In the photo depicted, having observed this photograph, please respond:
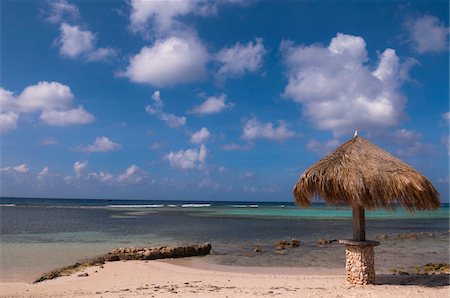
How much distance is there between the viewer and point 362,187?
8492 millimetres

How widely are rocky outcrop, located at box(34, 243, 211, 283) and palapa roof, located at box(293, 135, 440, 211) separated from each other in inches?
→ 324

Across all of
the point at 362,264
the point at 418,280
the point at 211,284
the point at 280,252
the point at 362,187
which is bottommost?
the point at 280,252

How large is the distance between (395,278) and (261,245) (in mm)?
11007

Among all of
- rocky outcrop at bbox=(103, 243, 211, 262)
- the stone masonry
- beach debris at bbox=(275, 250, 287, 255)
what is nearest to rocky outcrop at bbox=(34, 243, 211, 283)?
rocky outcrop at bbox=(103, 243, 211, 262)

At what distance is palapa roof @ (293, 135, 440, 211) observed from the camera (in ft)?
27.9

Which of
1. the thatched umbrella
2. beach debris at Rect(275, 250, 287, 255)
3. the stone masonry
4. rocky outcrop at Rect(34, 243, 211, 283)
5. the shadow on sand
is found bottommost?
beach debris at Rect(275, 250, 287, 255)

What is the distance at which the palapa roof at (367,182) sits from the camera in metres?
8.52

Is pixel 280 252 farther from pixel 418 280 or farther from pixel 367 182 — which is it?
pixel 367 182

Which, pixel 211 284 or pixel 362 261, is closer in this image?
pixel 362 261

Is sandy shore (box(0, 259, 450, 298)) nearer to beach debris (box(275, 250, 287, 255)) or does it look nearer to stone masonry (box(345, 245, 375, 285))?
stone masonry (box(345, 245, 375, 285))

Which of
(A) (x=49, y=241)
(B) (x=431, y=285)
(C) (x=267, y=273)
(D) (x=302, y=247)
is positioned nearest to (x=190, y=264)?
(C) (x=267, y=273)

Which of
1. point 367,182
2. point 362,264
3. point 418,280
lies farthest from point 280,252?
point 367,182

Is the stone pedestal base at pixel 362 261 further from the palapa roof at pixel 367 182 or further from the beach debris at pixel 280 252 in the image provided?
the beach debris at pixel 280 252

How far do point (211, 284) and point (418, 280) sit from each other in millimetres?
5136
